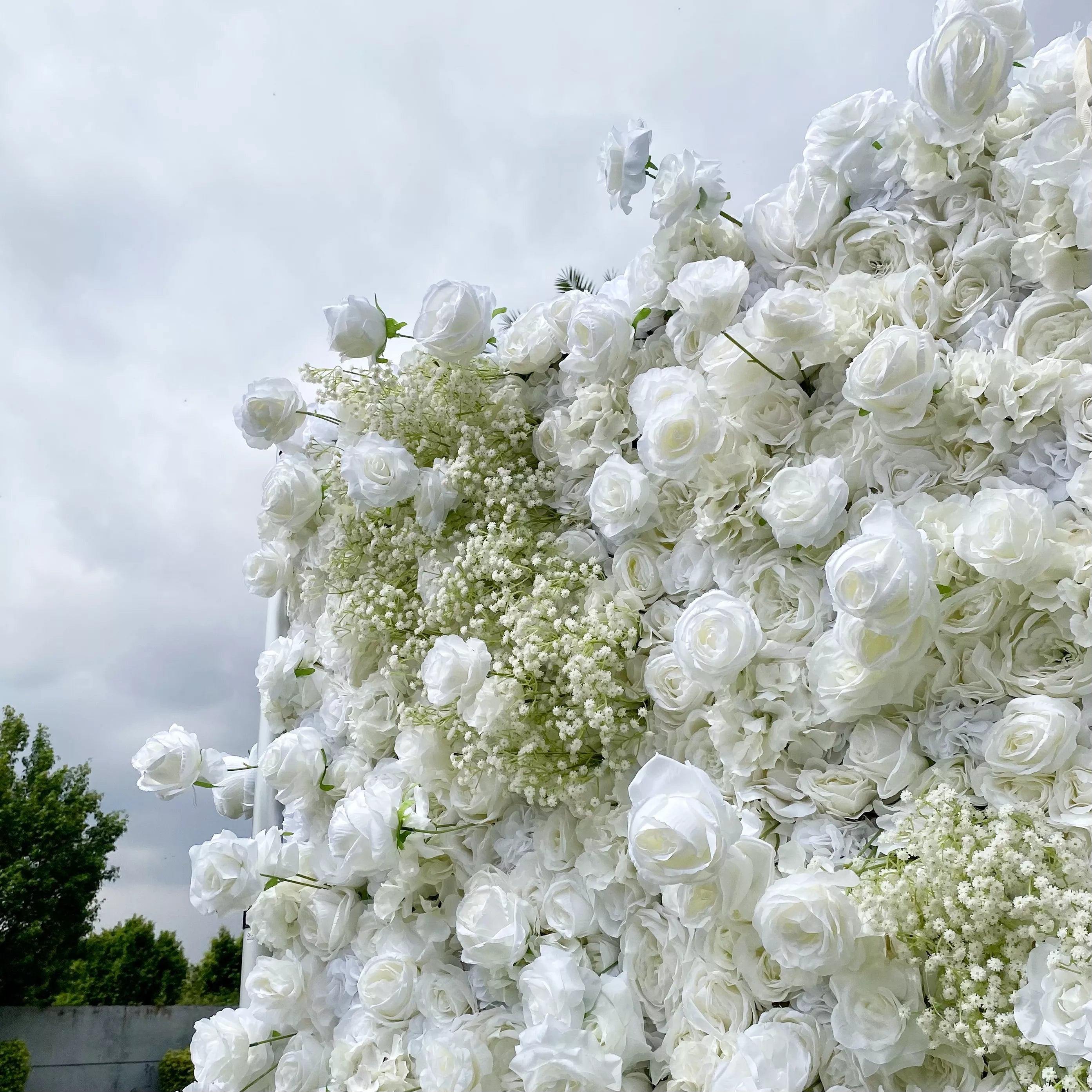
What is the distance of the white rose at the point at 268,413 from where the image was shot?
206 centimetres

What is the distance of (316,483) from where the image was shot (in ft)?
6.96

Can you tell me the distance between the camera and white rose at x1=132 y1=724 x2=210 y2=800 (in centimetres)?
203

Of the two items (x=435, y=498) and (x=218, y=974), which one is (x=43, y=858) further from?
(x=435, y=498)

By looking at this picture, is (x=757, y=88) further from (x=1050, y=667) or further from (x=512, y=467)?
(x=1050, y=667)

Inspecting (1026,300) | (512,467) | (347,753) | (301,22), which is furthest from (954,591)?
(301,22)

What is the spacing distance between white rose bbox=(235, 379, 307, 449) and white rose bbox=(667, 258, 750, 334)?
1015 millimetres

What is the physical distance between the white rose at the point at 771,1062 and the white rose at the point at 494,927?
0.42m

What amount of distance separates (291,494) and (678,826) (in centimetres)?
132

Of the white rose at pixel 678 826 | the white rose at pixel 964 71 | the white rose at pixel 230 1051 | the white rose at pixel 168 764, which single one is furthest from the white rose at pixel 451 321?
the white rose at pixel 230 1051

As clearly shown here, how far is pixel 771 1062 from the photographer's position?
46.7 inches

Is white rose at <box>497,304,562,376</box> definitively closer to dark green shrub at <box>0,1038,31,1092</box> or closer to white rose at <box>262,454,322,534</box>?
white rose at <box>262,454,322,534</box>

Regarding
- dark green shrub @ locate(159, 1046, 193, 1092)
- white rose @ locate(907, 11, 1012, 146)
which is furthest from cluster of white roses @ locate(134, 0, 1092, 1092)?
dark green shrub @ locate(159, 1046, 193, 1092)

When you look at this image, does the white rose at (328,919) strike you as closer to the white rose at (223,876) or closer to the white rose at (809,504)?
the white rose at (223,876)

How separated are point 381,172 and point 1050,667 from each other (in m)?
2.28
